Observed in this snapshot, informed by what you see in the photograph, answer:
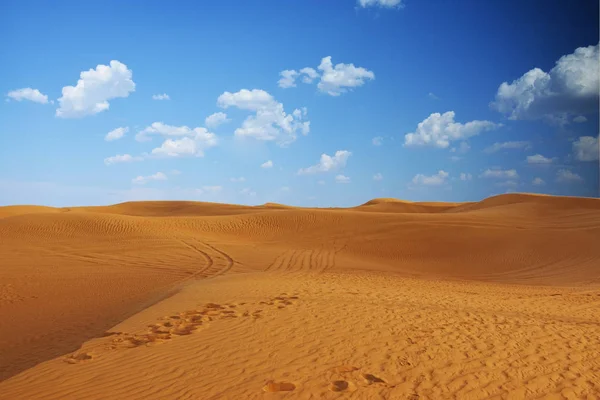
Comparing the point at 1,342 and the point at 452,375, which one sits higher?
the point at 452,375

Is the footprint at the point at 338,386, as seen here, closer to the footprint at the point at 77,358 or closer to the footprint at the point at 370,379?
the footprint at the point at 370,379

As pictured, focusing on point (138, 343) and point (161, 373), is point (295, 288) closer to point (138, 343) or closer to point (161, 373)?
point (138, 343)

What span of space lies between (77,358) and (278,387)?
10.7 feet

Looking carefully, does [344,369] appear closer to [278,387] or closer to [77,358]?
[278,387]

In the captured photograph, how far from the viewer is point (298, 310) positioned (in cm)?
870

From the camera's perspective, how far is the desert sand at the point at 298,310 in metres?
5.36

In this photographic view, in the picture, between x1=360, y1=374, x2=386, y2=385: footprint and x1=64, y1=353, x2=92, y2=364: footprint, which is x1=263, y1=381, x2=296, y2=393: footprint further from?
x1=64, y1=353, x2=92, y2=364: footprint

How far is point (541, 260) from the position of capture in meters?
19.9

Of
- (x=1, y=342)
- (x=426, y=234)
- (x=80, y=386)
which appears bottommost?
(x=1, y=342)

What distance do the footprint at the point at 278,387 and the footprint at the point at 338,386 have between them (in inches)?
17.5

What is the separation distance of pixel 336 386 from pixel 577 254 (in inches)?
773

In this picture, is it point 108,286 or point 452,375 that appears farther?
point 108,286

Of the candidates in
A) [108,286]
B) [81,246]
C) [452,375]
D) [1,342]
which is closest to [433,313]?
[452,375]

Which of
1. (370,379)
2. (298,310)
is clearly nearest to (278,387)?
(370,379)
